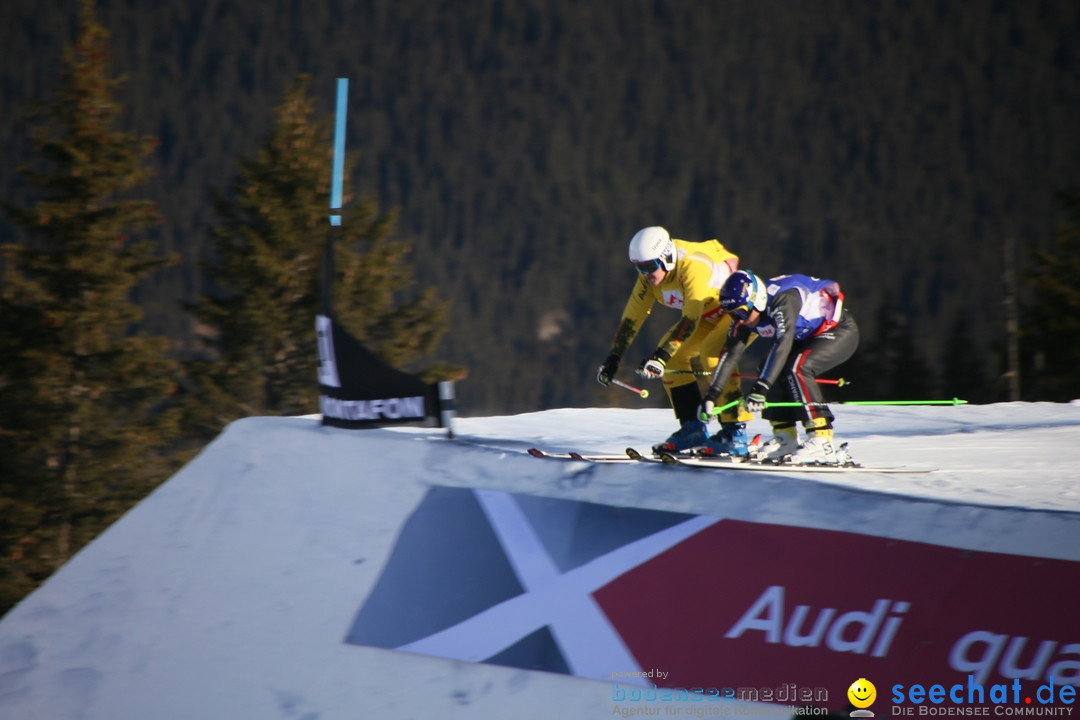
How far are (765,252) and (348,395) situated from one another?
52325mm

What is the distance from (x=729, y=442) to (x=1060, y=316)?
1085 inches

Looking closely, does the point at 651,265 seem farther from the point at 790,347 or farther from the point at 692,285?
the point at 790,347

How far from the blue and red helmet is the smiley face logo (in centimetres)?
294

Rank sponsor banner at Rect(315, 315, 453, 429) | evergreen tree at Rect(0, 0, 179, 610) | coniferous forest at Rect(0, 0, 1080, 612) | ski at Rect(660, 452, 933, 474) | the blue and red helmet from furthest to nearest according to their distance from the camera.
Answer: coniferous forest at Rect(0, 0, 1080, 612) → evergreen tree at Rect(0, 0, 179, 610) → sponsor banner at Rect(315, 315, 453, 429) → the blue and red helmet → ski at Rect(660, 452, 933, 474)

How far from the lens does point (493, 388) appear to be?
188 ft

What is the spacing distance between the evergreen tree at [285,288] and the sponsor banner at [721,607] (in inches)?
847

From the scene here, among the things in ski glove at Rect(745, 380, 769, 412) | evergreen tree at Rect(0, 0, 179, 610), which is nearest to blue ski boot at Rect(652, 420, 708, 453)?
ski glove at Rect(745, 380, 769, 412)

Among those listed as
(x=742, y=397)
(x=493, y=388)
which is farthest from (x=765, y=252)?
(x=742, y=397)

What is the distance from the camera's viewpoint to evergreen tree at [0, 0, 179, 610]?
2441 centimetres

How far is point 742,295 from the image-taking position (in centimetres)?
747

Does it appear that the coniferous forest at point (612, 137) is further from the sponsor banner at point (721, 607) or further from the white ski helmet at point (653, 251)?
the sponsor banner at point (721, 607)

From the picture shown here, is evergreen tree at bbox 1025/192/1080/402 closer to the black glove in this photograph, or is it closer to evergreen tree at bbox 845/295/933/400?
evergreen tree at bbox 845/295/933/400

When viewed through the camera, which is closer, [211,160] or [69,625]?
[69,625]

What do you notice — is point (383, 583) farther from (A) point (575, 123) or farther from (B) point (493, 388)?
(A) point (575, 123)
